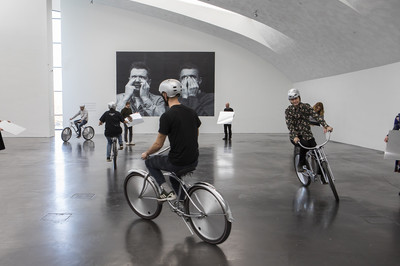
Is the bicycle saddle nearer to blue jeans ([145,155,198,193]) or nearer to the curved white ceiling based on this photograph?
blue jeans ([145,155,198,193])

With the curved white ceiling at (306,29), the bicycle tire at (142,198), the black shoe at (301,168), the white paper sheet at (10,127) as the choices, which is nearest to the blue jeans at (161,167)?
the bicycle tire at (142,198)

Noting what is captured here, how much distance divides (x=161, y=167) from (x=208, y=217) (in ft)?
2.40

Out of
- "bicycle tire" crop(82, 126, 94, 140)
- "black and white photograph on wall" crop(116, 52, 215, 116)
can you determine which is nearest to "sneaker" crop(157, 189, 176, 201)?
"bicycle tire" crop(82, 126, 94, 140)

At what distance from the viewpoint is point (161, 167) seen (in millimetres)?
3852

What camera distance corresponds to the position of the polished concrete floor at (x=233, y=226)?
11.0ft

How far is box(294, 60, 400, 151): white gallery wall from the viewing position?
11552 millimetres

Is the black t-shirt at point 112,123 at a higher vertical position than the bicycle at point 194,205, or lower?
higher

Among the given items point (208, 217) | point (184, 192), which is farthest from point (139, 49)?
point (208, 217)

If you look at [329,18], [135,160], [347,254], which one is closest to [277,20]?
[329,18]

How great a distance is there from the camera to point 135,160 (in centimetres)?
966

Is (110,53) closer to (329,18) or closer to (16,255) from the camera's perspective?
(329,18)

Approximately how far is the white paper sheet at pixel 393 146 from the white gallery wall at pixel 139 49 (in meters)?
15.6

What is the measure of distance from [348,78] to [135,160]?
9.63 metres

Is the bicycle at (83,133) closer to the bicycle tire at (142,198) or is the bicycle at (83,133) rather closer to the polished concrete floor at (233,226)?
the polished concrete floor at (233,226)
